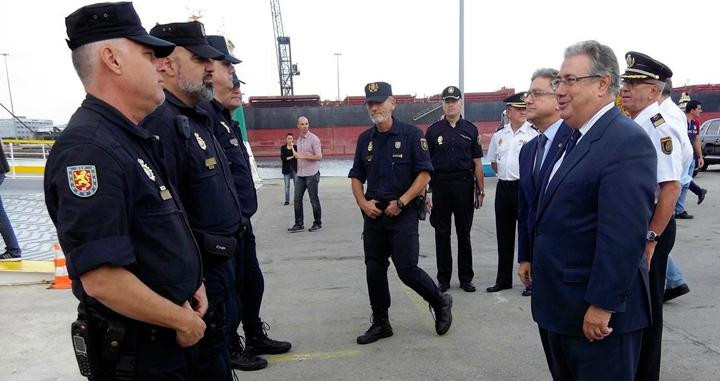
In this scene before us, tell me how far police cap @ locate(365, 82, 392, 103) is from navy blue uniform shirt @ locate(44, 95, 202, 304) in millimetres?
2249

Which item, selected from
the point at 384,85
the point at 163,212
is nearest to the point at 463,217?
the point at 384,85

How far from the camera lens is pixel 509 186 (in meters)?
5.04

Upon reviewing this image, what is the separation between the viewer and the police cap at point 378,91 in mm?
3785

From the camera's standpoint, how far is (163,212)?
1661 mm

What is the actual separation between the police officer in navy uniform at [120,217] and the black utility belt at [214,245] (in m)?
0.56

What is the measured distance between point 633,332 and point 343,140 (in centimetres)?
3778

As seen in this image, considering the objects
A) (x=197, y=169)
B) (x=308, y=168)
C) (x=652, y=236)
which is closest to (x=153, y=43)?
(x=197, y=169)

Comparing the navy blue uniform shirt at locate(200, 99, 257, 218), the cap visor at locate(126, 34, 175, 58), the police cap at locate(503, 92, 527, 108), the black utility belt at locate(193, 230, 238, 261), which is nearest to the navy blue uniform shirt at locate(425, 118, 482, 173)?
the police cap at locate(503, 92, 527, 108)

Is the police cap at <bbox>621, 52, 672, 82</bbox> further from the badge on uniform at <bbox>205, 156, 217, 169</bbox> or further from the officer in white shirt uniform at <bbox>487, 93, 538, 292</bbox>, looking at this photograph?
the badge on uniform at <bbox>205, 156, 217, 169</bbox>

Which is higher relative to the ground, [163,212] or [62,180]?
[62,180]

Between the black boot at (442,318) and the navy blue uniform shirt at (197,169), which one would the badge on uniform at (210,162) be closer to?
the navy blue uniform shirt at (197,169)

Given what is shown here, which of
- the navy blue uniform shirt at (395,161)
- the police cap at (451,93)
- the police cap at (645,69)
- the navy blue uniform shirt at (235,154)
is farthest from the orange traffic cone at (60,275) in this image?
the police cap at (645,69)

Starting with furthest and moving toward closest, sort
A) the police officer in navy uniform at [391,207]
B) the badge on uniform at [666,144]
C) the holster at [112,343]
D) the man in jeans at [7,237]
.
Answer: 1. the man in jeans at [7,237]
2. the police officer in navy uniform at [391,207]
3. the badge on uniform at [666,144]
4. the holster at [112,343]

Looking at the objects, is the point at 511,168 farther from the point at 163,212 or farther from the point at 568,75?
the point at 163,212
